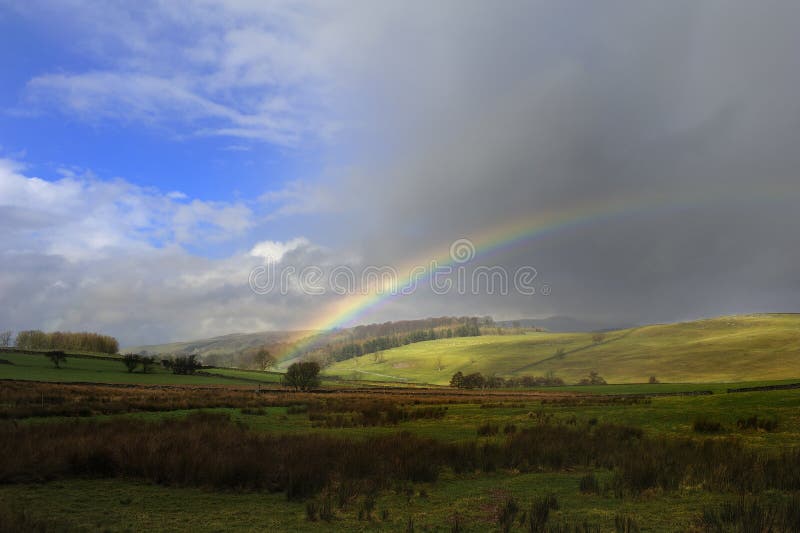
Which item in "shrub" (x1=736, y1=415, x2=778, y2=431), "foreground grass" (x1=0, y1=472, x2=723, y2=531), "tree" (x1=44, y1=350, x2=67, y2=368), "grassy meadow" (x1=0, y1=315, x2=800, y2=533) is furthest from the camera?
"tree" (x1=44, y1=350, x2=67, y2=368)

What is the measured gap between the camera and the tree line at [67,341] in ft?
582

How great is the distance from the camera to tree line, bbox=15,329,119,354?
178m

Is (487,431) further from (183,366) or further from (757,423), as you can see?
(183,366)

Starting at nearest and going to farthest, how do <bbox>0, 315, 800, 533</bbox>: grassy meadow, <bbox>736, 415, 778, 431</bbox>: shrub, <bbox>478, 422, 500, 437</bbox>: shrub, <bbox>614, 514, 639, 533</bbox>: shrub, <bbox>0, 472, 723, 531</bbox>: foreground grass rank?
<bbox>614, 514, 639, 533</bbox>: shrub
<bbox>0, 472, 723, 531</bbox>: foreground grass
<bbox>0, 315, 800, 533</bbox>: grassy meadow
<bbox>736, 415, 778, 431</bbox>: shrub
<bbox>478, 422, 500, 437</bbox>: shrub

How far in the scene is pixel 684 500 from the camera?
1106 cm

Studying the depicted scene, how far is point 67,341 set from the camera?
181 meters

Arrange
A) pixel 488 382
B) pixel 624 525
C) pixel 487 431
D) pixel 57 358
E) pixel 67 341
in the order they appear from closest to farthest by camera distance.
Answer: pixel 624 525, pixel 487 431, pixel 57 358, pixel 488 382, pixel 67 341

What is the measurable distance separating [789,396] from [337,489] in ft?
106

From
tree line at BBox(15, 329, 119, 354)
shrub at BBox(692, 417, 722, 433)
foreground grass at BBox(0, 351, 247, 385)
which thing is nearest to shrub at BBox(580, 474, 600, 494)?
shrub at BBox(692, 417, 722, 433)

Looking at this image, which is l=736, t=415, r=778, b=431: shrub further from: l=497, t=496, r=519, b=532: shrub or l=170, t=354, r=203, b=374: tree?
l=170, t=354, r=203, b=374: tree

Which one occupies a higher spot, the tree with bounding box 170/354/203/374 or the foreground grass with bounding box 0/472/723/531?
the foreground grass with bounding box 0/472/723/531

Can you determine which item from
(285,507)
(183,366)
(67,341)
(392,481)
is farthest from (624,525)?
(67,341)

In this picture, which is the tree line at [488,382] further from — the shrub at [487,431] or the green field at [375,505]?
the green field at [375,505]

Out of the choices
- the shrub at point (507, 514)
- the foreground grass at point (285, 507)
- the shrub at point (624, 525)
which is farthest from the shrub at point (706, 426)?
the shrub at point (507, 514)
